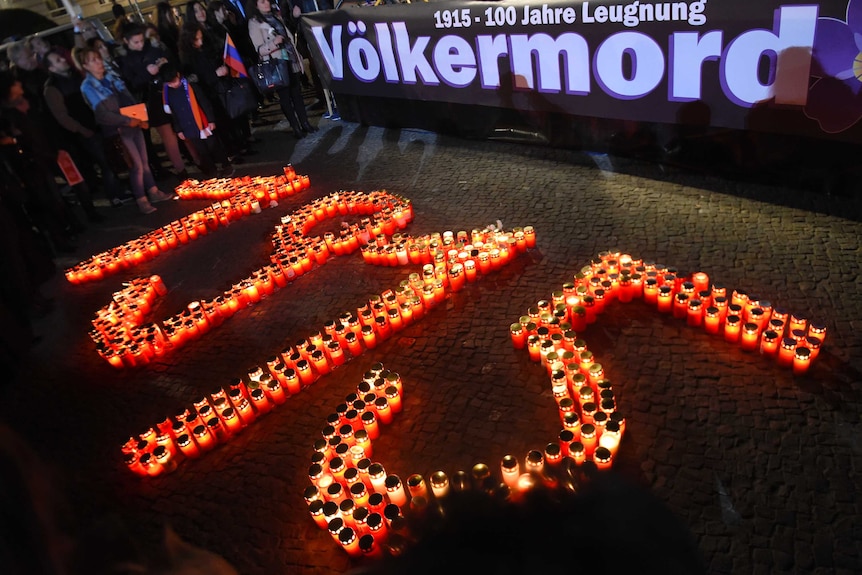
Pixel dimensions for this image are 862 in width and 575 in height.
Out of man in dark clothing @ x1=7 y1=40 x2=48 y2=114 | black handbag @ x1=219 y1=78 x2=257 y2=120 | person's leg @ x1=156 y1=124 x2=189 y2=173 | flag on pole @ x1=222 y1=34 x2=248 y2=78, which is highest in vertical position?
man in dark clothing @ x1=7 y1=40 x2=48 y2=114

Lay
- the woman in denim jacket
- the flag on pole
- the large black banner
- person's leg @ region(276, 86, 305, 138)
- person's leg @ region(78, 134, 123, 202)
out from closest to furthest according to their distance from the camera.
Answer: the large black banner
the woman in denim jacket
person's leg @ region(78, 134, 123, 202)
the flag on pole
person's leg @ region(276, 86, 305, 138)

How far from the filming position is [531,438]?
13.1 ft

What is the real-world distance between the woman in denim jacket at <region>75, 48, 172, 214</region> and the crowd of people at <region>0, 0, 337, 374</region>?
0.02m

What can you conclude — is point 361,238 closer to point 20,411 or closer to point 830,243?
point 20,411

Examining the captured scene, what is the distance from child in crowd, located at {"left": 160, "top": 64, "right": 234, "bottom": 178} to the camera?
9789 millimetres

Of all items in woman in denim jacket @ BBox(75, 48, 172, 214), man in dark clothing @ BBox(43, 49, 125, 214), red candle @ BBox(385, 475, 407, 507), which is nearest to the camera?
red candle @ BBox(385, 475, 407, 507)

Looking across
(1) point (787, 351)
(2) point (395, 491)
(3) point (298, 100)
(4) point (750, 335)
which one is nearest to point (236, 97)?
(3) point (298, 100)

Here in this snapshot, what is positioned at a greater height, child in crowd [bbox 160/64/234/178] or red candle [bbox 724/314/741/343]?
child in crowd [bbox 160/64/234/178]

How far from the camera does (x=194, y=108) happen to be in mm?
10125

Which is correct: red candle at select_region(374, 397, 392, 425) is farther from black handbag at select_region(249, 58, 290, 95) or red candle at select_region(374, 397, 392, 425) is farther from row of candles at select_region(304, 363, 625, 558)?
black handbag at select_region(249, 58, 290, 95)

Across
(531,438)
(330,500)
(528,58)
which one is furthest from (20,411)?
(528,58)

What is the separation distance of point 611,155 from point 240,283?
5.71 metres

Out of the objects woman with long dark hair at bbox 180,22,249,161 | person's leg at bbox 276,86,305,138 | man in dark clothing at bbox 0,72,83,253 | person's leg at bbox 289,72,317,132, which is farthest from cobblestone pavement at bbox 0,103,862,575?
person's leg at bbox 289,72,317,132

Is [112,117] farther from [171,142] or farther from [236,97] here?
[236,97]
